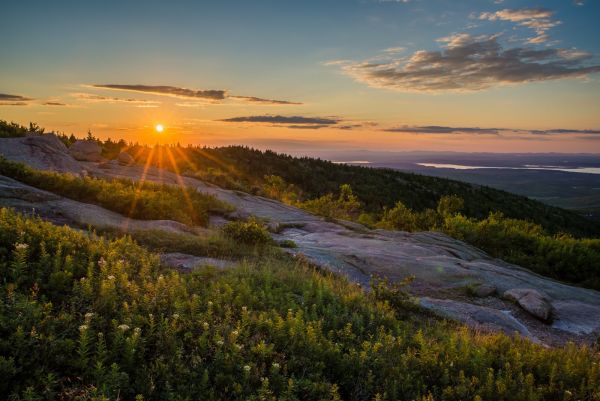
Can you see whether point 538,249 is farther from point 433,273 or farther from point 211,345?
point 211,345

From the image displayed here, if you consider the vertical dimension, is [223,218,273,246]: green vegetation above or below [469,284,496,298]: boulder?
above

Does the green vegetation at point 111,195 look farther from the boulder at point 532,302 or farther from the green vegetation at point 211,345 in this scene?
the boulder at point 532,302

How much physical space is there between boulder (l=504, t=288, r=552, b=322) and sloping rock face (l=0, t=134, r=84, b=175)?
53.5ft

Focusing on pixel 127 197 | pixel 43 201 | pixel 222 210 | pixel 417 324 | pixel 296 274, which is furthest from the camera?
pixel 222 210

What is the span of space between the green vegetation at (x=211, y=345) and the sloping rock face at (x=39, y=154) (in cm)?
1151

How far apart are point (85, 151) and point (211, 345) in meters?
22.4

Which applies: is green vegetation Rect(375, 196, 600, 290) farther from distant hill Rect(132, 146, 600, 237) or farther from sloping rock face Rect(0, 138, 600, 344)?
distant hill Rect(132, 146, 600, 237)

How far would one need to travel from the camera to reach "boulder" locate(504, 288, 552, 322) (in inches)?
406

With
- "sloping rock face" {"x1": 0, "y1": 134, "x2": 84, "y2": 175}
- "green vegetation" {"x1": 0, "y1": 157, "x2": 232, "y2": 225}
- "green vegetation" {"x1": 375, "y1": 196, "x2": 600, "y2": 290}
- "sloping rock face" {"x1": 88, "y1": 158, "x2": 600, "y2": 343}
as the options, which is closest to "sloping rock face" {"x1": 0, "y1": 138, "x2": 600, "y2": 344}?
"sloping rock face" {"x1": 88, "y1": 158, "x2": 600, "y2": 343}

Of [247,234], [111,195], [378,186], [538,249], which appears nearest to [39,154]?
[111,195]

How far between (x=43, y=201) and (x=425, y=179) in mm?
70428

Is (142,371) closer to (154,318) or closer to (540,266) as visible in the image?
(154,318)

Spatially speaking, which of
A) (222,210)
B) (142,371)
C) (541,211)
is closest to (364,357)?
(142,371)

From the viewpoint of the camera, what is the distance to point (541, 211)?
221ft
